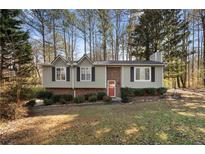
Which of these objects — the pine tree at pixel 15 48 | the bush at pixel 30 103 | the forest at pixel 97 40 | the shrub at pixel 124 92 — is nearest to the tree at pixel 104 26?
the forest at pixel 97 40

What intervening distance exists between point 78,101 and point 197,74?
9302mm

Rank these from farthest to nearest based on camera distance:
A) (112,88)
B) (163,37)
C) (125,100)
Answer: (163,37), (112,88), (125,100)

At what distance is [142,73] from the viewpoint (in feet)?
33.8

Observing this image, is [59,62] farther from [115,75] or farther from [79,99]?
[115,75]

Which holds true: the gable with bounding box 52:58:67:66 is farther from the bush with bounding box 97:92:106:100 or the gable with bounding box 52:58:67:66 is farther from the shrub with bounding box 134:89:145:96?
the shrub with bounding box 134:89:145:96

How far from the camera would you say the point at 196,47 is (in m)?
13.6

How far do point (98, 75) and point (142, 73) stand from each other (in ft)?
7.99

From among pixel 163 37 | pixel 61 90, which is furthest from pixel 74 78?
pixel 163 37

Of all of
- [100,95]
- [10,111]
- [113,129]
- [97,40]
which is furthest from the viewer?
[97,40]

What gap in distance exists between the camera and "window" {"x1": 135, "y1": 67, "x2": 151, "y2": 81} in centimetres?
1025

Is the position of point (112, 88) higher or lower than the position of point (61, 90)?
higher

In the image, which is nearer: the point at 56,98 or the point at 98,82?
the point at 56,98
